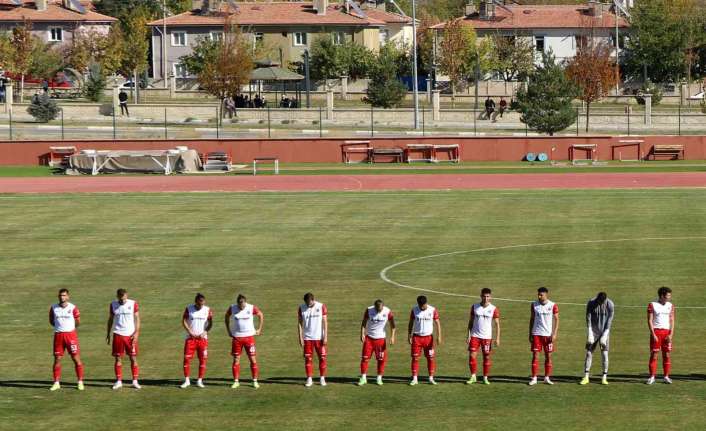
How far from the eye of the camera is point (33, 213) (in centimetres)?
5078

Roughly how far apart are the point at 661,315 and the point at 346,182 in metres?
39.2

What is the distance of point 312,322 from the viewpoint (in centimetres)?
2356

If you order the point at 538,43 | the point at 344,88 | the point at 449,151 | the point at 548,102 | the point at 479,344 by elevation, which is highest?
the point at 538,43

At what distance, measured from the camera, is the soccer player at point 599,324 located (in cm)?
2347

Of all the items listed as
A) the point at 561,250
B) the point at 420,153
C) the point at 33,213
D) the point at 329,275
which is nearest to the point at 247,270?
the point at 329,275

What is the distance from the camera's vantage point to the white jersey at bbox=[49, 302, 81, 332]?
23703 mm

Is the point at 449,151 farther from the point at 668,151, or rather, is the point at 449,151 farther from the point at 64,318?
the point at 64,318

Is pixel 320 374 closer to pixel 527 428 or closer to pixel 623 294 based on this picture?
pixel 527 428

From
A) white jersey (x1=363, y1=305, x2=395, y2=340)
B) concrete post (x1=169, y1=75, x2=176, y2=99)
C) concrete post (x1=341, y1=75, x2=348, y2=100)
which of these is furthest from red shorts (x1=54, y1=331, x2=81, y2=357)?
concrete post (x1=341, y1=75, x2=348, y2=100)

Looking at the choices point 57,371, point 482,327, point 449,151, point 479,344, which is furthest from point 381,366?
point 449,151

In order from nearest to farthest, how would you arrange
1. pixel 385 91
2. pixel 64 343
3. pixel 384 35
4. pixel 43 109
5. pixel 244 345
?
pixel 244 345
pixel 64 343
pixel 43 109
pixel 385 91
pixel 384 35

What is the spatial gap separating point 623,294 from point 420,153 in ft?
136

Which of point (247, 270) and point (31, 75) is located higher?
point (31, 75)

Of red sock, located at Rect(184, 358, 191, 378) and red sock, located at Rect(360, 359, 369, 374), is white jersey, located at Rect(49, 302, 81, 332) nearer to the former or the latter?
red sock, located at Rect(184, 358, 191, 378)
